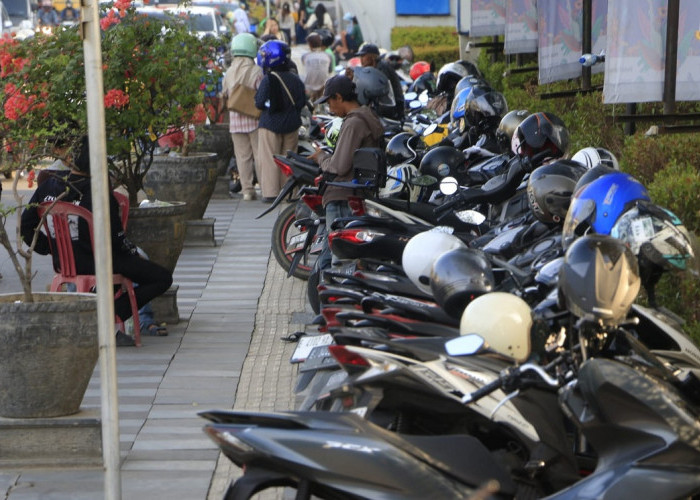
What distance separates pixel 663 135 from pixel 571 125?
273 cm

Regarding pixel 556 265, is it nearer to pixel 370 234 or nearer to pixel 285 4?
pixel 370 234

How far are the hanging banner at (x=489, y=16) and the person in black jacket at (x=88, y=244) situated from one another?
9443 millimetres

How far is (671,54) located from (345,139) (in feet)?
7.54

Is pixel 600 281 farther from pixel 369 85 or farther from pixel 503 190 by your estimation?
pixel 369 85

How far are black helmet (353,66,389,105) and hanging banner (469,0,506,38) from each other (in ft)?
15.2

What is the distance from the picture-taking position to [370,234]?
7.52m

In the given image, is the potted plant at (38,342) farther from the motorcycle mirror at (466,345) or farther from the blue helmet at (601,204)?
the motorcycle mirror at (466,345)

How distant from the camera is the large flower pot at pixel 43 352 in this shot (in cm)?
620

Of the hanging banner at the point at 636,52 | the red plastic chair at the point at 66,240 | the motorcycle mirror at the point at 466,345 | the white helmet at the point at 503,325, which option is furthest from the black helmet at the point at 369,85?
the motorcycle mirror at the point at 466,345

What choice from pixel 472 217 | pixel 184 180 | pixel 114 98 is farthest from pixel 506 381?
pixel 184 180

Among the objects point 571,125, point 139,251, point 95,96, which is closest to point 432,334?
point 95,96

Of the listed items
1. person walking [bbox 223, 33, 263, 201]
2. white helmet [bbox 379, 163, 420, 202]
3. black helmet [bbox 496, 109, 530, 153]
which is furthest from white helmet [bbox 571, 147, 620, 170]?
person walking [bbox 223, 33, 263, 201]

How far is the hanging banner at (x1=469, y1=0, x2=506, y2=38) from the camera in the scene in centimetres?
1705

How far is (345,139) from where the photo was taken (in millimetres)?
9133
